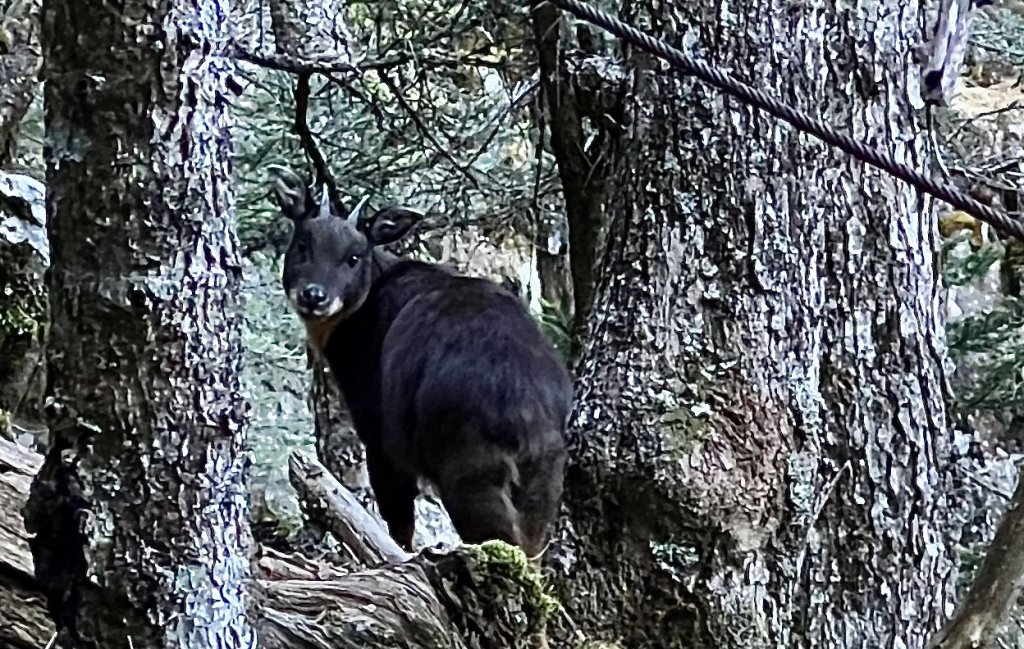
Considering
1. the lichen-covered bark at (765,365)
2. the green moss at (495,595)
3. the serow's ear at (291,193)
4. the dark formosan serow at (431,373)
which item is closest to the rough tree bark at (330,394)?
the dark formosan serow at (431,373)

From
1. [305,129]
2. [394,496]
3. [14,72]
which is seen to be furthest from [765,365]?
[14,72]

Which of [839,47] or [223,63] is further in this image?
[839,47]

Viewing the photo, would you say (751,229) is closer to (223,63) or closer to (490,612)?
(490,612)

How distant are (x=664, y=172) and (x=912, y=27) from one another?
819 mm

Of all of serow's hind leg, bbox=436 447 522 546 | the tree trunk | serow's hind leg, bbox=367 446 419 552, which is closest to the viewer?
the tree trunk

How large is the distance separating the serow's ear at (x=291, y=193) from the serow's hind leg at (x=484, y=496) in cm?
147

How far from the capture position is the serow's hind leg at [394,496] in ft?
18.4

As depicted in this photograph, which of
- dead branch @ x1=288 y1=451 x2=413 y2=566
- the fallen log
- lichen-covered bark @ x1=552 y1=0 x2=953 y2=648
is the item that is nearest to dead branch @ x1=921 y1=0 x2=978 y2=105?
lichen-covered bark @ x1=552 y1=0 x2=953 y2=648

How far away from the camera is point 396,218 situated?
5.88m

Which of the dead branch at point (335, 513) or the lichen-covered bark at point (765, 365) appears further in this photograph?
the dead branch at point (335, 513)

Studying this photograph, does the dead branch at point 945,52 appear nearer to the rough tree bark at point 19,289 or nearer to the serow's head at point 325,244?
the serow's head at point 325,244

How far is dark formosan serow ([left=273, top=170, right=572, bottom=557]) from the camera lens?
4.91 m

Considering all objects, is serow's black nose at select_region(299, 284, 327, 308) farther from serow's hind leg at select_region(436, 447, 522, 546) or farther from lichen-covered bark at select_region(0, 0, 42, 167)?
lichen-covered bark at select_region(0, 0, 42, 167)

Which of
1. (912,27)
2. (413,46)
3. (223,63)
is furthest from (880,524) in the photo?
(413,46)
